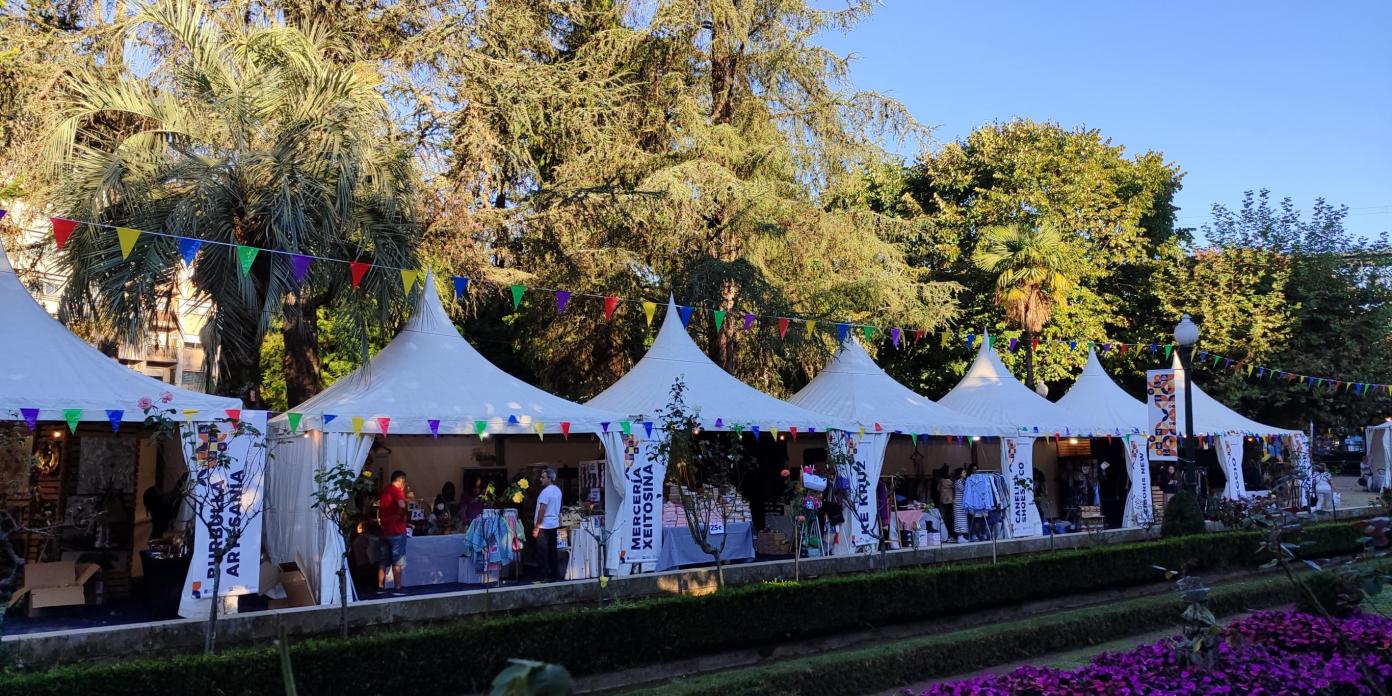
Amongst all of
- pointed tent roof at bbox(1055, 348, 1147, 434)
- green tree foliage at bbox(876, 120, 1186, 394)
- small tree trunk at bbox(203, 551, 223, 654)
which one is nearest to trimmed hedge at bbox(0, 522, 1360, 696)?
small tree trunk at bbox(203, 551, 223, 654)

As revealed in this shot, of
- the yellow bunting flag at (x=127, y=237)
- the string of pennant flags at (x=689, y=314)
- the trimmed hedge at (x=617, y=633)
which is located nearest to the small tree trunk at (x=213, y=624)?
the trimmed hedge at (x=617, y=633)

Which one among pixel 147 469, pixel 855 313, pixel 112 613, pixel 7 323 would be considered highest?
pixel 855 313

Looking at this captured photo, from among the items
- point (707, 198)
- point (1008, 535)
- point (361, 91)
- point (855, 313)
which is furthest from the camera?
point (855, 313)

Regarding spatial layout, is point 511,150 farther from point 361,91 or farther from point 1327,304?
point 1327,304

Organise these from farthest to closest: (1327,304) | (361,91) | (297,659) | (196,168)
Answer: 1. (1327,304)
2. (361,91)
3. (196,168)
4. (297,659)

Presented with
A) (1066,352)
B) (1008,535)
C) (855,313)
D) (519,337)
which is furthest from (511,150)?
(1066,352)

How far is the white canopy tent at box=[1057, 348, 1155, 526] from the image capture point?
19266 mm

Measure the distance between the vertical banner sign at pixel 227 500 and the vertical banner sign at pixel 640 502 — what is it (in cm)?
425

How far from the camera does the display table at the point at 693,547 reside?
45.8ft

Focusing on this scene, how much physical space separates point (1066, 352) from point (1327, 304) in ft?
21.1

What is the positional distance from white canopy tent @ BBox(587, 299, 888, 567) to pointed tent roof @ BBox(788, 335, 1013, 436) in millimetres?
484

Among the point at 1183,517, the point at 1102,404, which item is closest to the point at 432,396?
the point at 1183,517

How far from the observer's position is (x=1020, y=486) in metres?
17.2

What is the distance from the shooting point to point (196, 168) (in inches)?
494
